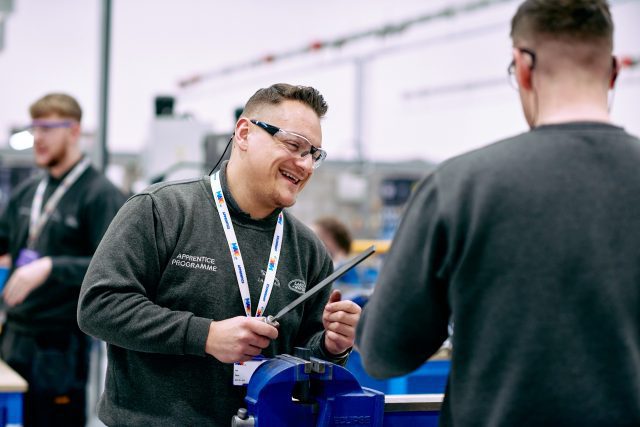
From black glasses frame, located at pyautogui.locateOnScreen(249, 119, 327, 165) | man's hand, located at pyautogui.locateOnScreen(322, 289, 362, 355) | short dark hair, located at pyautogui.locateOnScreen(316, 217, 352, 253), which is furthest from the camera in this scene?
short dark hair, located at pyautogui.locateOnScreen(316, 217, 352, 253)

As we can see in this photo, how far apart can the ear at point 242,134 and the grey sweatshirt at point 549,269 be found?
0.80 metres

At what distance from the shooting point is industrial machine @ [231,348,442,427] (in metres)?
1.50

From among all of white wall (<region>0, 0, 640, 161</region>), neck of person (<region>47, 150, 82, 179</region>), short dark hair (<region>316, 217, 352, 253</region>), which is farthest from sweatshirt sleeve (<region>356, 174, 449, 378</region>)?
white wall (<region>0, 0, 640, 161</region>)

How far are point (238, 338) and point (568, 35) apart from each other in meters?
0.86

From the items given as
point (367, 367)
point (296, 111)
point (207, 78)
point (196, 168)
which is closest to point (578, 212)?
point (367, 367)

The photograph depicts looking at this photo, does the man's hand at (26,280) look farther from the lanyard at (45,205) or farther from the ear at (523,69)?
the ear at (523,69)

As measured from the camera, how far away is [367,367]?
1214mm

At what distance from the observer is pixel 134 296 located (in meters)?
1.61

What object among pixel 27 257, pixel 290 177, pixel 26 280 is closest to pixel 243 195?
pixel 290 177

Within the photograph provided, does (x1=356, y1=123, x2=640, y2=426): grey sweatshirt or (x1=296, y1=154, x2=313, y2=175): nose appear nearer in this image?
(x1=356, y1=123, x2=640, y2=426): grey sweatshirt

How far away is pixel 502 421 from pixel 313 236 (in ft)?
3.11

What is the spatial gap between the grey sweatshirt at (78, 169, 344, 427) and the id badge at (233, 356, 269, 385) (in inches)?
1.0

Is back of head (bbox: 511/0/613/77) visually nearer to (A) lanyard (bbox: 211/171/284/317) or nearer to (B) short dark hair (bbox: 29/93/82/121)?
(A) lanyard (bbox: 211/171/284/317)

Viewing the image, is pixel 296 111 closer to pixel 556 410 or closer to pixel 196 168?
pixel 556 410
